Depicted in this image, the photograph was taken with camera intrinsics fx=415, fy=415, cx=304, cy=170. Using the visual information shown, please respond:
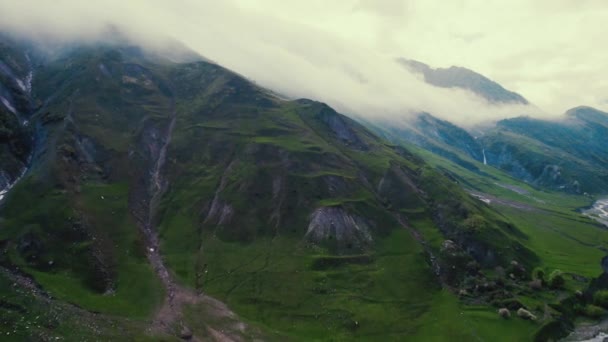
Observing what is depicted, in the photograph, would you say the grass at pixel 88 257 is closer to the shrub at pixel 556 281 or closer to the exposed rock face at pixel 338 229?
the exposed rock face at pixel 338 229

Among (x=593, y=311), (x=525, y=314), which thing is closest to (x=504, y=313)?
(x=525, y=314)

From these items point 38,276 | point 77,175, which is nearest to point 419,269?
point 38,276

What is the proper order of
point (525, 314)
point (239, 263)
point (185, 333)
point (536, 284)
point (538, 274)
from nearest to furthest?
point (185, 333)
point (525, 314)
point (239, 263)
point (536, 284)
point (538, 274)

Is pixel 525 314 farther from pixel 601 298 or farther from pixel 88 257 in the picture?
pixel 88 257

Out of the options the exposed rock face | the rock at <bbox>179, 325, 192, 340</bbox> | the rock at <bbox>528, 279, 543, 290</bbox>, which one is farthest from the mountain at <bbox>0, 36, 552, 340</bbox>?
the rock at <bbox>528, 279, 543, 290</bbox>

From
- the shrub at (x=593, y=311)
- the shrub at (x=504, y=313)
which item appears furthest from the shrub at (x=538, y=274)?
the shrub at (x=504, y=313)
